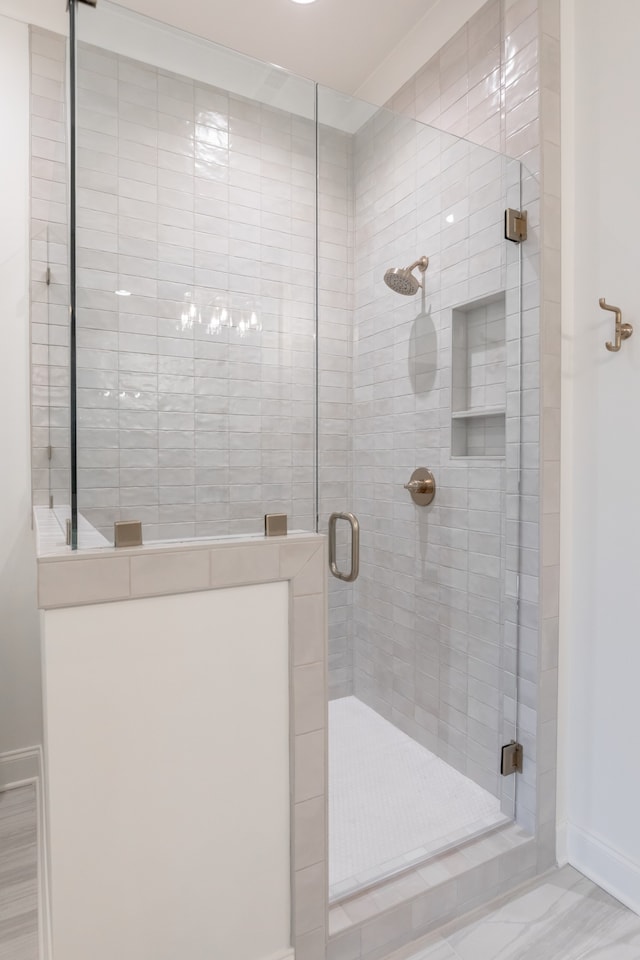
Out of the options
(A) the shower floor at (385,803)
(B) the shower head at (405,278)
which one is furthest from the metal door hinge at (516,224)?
(A) the shower floor at (385,803)

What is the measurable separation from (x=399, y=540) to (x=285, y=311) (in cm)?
101

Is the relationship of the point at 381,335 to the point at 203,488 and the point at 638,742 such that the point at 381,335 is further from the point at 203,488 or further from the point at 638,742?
the point at 638,742

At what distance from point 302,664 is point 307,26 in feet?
7.42

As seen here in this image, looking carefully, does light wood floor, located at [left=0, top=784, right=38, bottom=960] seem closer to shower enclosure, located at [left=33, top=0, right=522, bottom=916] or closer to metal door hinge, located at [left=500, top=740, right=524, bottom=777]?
shower enclosure, located at [left=33, top=0, right=522, bottom=916]

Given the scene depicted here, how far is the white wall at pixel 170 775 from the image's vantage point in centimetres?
93

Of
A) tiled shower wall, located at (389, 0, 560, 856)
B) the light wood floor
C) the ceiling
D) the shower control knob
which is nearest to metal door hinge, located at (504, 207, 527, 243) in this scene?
tiled shower wall, located at (389, 0, 560, 856)

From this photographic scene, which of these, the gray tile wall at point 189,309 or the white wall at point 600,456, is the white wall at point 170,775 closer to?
the gray tile wall at point 189,309

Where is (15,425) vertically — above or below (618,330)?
below

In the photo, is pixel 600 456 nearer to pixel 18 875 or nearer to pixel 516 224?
pixel 516 224

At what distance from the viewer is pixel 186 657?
1027 millimetres

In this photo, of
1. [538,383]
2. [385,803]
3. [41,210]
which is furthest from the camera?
[41,210]

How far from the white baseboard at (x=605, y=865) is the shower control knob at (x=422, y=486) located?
42.7 inches

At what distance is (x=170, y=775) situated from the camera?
1.02 meters

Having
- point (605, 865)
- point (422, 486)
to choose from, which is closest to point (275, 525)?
point (422, 486)
